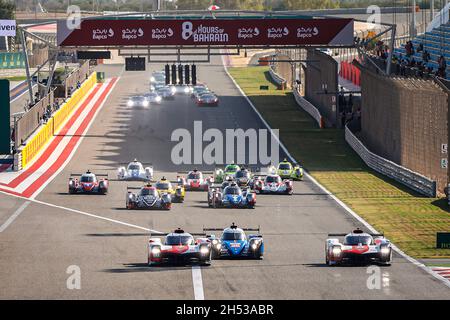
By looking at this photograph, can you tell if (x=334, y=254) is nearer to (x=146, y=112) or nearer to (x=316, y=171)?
(x=316, y=171)

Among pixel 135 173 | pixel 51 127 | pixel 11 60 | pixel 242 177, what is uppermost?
pixel 11 60

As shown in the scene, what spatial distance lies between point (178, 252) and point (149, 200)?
15369mm

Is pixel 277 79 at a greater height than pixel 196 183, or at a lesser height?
greater

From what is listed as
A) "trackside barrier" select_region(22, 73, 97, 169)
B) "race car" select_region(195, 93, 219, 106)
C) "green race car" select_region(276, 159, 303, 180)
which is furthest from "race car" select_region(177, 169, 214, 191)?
"race car" select_region(195, 93, 219, 106)

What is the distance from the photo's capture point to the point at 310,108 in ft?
334

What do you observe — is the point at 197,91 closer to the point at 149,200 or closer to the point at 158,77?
the point at 158,77

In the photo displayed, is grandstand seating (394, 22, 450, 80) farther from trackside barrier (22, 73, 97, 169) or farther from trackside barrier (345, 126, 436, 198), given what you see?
trackside barrier (22, 73, 97, 169)

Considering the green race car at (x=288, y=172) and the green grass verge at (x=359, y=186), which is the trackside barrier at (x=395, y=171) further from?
the green race car at (x=288, y=172)

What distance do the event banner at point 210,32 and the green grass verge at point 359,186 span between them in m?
7.43

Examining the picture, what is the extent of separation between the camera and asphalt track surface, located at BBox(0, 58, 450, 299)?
3444 cm

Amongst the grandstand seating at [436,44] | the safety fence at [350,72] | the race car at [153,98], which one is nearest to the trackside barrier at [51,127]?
the race car at [153,98]

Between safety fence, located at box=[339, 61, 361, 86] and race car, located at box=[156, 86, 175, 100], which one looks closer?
race car, located at box=[156, 86, 175, 100]

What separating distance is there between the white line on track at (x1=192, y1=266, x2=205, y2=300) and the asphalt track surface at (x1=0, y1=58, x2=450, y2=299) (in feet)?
0.47

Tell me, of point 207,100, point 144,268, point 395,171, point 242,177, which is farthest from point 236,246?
point 207,100
